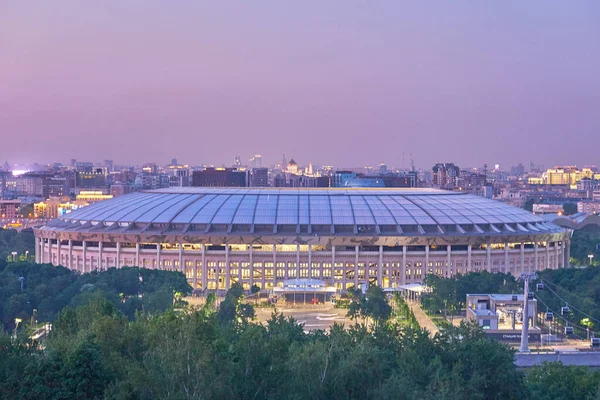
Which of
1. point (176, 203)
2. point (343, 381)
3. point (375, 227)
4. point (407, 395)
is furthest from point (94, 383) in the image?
point (176, 203)

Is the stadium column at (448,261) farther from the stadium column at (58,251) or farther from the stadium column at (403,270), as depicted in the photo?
the stadium column at (58,251)

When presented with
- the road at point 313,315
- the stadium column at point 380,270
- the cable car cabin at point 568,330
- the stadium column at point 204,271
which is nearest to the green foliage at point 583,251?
the stadium column at point 380,270

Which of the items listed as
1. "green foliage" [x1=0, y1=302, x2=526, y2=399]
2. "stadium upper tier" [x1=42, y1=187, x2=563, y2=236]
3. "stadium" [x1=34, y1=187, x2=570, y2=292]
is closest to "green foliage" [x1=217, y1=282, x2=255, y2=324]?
"stadium" [x1=34, y1=187, x2=570, y2=292]

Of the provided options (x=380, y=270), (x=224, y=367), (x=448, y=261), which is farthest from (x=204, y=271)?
(x=224, y=367)

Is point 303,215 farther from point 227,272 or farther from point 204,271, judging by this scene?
point 204,271

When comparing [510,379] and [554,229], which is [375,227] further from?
[510,379]
